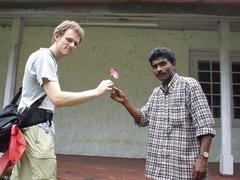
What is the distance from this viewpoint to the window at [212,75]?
759 cm

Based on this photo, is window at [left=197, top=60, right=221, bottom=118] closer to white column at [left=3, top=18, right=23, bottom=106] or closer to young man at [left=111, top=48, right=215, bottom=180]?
white column at [left=3, top=18, right=23, bottom=106]

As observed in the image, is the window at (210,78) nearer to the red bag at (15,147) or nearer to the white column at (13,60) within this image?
the white column at (13,60)

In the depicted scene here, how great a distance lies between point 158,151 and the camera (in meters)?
2.75

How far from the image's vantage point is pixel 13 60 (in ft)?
20.7

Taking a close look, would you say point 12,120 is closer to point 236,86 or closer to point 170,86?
point 170,86

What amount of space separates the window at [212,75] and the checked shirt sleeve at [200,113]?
4.99m

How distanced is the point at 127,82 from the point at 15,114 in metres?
5.36

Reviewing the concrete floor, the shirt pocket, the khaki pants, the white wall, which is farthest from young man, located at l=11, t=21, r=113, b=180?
the white wall

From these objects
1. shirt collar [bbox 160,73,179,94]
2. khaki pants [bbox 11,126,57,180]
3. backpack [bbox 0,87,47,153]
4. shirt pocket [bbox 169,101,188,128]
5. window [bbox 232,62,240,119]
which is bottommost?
khaki pants [bbox 11,126,57,180]

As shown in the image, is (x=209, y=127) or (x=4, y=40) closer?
(x=209, y=127)

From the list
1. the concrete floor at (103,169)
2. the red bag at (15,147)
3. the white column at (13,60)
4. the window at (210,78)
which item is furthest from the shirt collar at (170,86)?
the window at (210,78)

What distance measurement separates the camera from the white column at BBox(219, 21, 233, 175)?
5828 millimetres

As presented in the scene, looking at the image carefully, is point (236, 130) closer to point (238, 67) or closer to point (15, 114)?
point (238, 67)

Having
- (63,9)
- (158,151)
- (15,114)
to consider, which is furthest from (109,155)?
(15,114)
